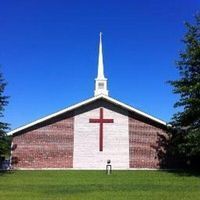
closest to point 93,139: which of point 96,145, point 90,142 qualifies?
point 90,142

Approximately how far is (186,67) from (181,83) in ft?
3.34

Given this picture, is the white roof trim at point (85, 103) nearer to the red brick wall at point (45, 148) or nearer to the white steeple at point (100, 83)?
the red brick wall at point (45, 148)

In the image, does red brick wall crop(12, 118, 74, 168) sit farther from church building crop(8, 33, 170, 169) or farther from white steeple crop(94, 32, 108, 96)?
white steeple crop(94, 32, 108, 96)

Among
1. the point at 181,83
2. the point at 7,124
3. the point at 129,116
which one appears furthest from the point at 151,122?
the point at 7,124

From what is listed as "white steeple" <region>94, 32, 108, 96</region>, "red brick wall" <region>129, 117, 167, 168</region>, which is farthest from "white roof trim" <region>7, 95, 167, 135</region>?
"white steeple" <region>94, 32, 108, 96</region>

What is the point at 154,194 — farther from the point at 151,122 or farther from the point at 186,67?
the point at 151,122

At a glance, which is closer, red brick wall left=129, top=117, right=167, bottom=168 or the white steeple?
red brick wall left=129, top=117, right=167, bottom=168

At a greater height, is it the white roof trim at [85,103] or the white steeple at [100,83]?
the white steeple at [100,83]

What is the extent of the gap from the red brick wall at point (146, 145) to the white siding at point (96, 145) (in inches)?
17.8

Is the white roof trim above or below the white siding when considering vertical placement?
above

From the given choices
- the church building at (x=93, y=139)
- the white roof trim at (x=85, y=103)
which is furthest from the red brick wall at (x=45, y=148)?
the white roof trim at (x=85, y=103)

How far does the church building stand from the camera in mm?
36281

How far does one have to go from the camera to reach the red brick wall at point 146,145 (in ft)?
121

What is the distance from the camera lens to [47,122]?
36.4m
